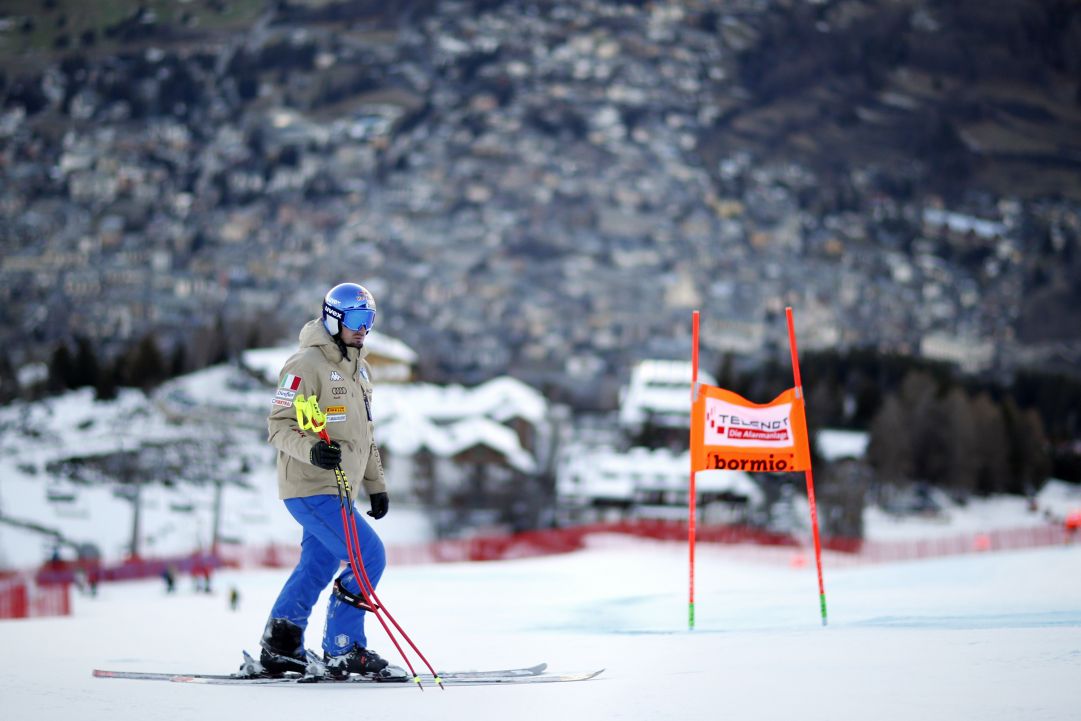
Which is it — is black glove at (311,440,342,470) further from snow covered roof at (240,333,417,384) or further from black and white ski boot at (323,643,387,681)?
snow covered roof at (240,333,417,384)

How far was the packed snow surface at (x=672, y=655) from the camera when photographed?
4.82 m

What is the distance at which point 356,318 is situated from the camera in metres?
5.77

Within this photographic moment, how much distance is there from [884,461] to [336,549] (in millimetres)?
69281

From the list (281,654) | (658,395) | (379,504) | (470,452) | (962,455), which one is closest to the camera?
(281,654)

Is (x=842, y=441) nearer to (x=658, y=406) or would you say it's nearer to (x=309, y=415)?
(x=658, y=406)

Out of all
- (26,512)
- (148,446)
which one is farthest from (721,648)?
(148,446)

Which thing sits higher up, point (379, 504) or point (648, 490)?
point (648, 490)

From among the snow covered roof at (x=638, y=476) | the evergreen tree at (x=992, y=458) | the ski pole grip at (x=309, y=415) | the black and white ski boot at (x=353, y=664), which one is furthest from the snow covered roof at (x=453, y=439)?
the ski pole grip at (x=309, y=415)

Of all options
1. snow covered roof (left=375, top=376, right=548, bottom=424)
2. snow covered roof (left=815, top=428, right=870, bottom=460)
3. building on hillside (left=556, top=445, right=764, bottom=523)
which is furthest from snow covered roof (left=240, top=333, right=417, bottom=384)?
snow covered roof (left=815, top=428, right=870, bottom=460)

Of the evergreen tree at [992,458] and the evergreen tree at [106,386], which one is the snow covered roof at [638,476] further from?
the evergreen tree at [106,386]

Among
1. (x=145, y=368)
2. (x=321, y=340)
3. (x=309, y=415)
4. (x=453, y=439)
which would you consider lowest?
(x=309, y=415)

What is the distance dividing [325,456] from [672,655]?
2116 mm

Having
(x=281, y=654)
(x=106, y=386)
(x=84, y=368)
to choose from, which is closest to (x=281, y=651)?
(x=281, y=654)

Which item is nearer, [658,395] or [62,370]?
[62,370]
